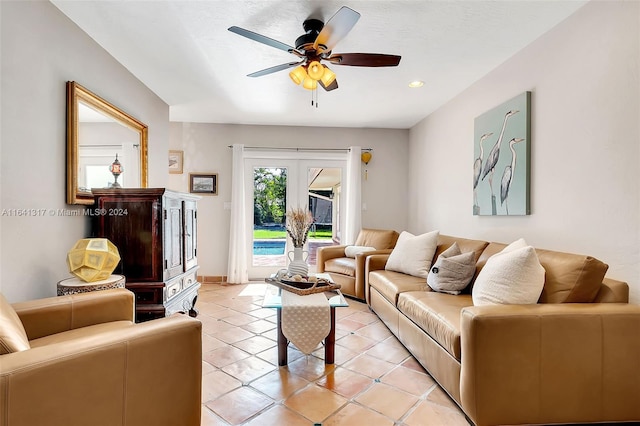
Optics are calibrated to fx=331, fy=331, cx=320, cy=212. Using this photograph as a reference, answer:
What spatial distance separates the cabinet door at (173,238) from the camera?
2.73 m

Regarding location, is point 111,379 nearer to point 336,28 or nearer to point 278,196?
point 336,28

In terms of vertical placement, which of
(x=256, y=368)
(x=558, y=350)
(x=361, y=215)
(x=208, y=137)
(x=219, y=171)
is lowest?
(x=256, y=368)

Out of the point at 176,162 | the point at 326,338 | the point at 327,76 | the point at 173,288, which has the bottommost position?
the point at 326,338

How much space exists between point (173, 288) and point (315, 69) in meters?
2.11

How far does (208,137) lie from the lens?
5.10 m

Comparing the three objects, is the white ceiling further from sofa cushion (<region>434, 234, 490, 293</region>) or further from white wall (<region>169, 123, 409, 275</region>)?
sofa cushion (<region>434, 234, 490, 293</region>)

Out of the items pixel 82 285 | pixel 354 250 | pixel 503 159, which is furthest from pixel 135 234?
pixel 503 159

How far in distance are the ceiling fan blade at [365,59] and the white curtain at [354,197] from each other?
2.84 metres

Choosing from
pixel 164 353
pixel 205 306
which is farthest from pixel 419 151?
pixel 164 353

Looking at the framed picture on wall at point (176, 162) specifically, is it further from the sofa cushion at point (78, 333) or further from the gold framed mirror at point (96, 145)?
the sofa cushion at point (78, 333)

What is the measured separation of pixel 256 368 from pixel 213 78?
8.82ft

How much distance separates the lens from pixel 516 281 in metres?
1.85

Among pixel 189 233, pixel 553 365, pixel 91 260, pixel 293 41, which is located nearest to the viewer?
pixel 553 365

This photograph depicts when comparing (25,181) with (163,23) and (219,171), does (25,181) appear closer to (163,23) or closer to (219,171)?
(163,23)
